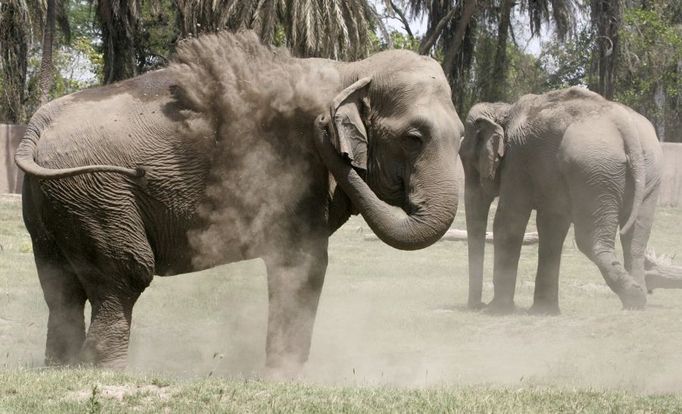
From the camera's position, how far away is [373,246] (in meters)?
21.6

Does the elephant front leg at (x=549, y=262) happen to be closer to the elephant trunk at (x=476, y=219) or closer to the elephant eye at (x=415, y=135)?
the elephant trunk at (x=476, y=219)

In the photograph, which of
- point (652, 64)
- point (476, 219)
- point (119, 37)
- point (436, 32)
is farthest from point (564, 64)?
point (476, 219)

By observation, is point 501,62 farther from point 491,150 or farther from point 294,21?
point 491,150

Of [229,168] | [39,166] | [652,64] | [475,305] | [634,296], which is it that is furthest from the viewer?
[652,64]

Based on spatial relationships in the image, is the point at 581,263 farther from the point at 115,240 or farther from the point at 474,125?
the point at 115,240

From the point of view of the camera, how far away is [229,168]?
857cm

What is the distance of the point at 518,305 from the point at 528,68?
3917 cm

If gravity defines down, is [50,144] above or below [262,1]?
below

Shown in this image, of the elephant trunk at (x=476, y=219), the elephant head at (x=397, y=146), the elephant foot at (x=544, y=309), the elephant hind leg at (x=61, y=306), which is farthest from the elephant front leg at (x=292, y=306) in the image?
the elephant trunk at (x=476, y=219)

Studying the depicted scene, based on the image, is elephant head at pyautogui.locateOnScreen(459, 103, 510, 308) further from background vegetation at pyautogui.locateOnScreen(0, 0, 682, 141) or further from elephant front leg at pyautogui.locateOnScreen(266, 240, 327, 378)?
background vegetation at pyautogui.locateOnScreen(0, 0, 682, 141)

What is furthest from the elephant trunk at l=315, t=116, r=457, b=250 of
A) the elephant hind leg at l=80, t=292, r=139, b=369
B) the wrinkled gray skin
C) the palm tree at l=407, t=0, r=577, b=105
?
the palm tree at l=407, t=0, r=577, b=105

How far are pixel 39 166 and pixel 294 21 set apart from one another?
19871 mm

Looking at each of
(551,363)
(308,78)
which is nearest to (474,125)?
(551,363)

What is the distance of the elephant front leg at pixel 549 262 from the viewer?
13602 mm
